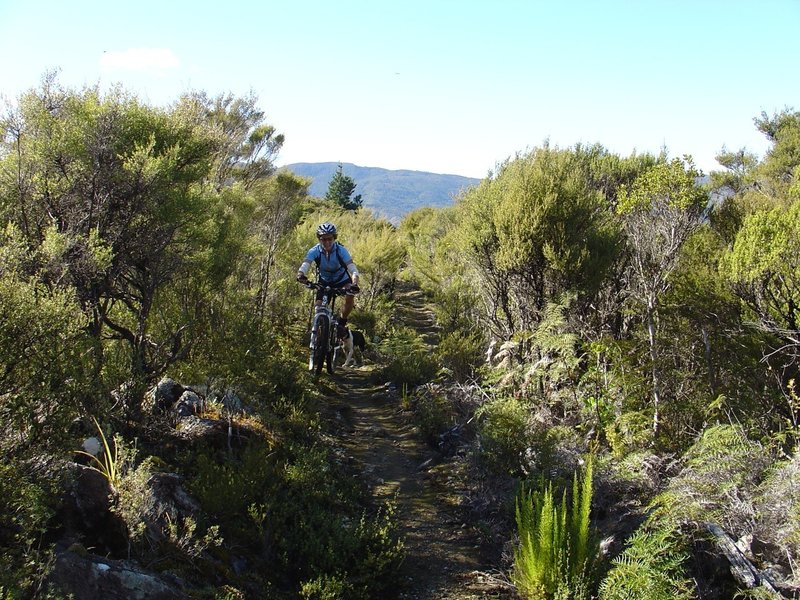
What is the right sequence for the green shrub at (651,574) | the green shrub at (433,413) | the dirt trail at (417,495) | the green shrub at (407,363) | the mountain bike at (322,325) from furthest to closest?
the green shrub at (407,363), the green shrub at (433,413), the mountain bike at (322,325), the dirt trail at (417,495), the green shrub at (651,574)

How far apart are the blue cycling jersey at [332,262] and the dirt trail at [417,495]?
294 cm

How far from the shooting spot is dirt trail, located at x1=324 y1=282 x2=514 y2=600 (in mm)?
5434

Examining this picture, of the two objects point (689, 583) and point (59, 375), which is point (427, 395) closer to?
point (689, 583)

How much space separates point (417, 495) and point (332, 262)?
386 cm

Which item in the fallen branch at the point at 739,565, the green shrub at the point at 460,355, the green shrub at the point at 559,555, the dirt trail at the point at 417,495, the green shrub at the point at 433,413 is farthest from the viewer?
the green shrub at the point at 460,355

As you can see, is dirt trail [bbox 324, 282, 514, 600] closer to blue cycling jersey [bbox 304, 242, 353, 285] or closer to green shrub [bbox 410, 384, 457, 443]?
green shrub [bbox 410, 384, 457, 443]

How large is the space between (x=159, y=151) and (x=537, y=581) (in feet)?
23.1

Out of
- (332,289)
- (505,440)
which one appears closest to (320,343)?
(332,289)

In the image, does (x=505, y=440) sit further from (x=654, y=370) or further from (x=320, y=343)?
(x=320, y=343)

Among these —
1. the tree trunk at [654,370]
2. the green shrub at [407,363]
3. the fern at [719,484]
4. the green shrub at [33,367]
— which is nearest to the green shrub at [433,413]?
the green shrub at [407,363]

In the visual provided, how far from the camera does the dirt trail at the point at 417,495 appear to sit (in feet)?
17.8

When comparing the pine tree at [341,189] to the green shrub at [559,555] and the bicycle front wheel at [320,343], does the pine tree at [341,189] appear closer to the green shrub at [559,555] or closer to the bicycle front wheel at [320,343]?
the bicycle front wheel at [320,343]

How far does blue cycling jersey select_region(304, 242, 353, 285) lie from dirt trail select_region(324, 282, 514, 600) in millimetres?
2939

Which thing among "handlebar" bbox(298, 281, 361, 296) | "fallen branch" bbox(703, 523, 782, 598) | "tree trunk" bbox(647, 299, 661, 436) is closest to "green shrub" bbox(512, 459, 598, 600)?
"fallen branch" bbox(703, 523, 782, 598)
